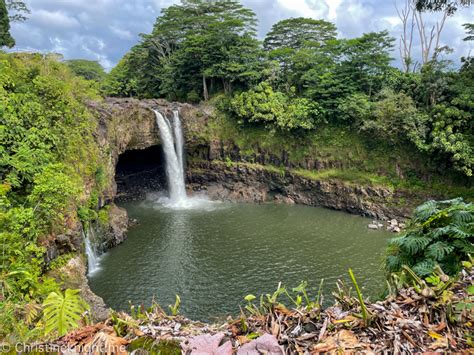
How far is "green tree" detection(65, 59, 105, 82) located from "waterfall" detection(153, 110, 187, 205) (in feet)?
77.9

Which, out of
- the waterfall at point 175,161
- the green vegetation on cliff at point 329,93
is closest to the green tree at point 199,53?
the green vegetation on cliff at point 329,93

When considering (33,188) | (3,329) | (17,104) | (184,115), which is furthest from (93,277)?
(184,115)

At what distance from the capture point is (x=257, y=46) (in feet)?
91.2

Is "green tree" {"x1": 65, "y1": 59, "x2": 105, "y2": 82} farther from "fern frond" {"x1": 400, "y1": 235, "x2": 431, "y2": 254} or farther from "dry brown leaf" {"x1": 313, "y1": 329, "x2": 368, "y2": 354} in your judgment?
"dry brown leaf" {"x1": 313, "y1": 329, "x2": 368, "y2": 354}

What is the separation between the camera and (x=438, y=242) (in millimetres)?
3684

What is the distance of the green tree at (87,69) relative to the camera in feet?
155

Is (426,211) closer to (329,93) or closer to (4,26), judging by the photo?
(329,93)

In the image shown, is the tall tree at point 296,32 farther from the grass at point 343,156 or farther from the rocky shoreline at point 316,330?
the rocky shoreline at point 316,330

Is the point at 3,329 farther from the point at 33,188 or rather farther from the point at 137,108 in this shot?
the point at 137,108

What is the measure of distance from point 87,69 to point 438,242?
55.9 metres

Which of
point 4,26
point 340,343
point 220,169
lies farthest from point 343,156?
point 4,26

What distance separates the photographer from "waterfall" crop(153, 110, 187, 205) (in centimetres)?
2416

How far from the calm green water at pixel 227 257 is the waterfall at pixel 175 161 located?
336 centimetres

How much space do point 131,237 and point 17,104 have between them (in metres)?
8.69
